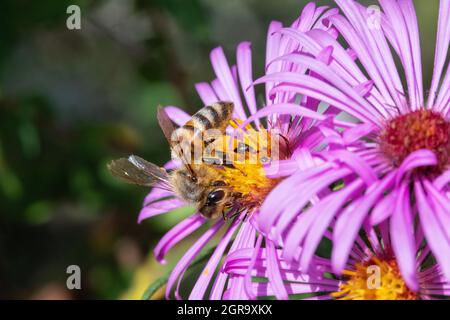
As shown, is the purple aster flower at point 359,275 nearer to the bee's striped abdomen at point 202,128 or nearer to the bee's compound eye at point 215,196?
the bee's compound eye at point 215,196

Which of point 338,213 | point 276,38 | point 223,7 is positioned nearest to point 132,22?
point 223,7

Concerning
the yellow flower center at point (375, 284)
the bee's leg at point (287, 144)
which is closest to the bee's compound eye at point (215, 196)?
the bee's leg at point (287, 144)

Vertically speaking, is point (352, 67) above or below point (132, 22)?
below


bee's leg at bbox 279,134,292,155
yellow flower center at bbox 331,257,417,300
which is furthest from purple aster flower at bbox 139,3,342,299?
yellow flower center at bbox 331,257,417,300

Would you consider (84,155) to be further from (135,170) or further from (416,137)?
(416,137)

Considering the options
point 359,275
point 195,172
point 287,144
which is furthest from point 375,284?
point 195,172
